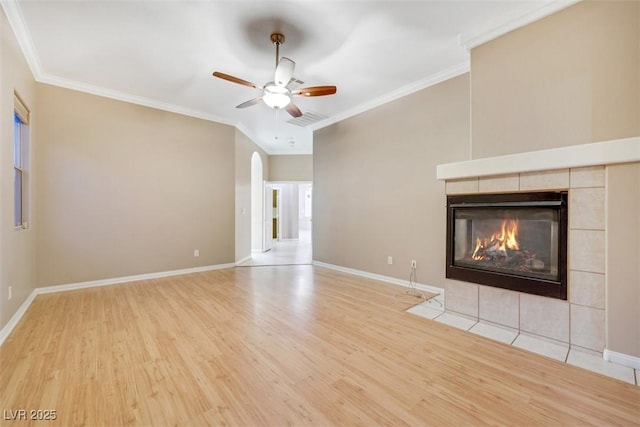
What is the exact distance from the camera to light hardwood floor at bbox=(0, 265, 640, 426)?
1502 mm

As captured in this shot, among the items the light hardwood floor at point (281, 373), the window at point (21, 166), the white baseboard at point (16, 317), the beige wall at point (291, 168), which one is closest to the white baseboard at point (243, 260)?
the light hardwood floor at point (281, 373)

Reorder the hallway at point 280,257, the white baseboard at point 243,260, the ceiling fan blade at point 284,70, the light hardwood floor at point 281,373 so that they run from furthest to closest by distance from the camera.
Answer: the hallway at point 280,257 → the white baseboard at point 243,260 → the ceiling fan blade at point 284,70 → the light hardwood floor at point 281,373

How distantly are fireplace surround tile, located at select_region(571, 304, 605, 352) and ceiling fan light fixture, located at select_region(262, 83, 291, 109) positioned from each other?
10.5 ft

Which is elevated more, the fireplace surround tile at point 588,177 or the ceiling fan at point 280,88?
the ceiling fan at point 280,88

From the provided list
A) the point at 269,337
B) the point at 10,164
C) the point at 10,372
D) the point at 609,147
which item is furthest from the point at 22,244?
the point at 609,147

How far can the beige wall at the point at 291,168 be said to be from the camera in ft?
26.6

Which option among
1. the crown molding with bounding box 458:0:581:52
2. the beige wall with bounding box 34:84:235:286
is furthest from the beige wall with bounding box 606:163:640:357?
the beige wall with bounding box 34:84:235:286

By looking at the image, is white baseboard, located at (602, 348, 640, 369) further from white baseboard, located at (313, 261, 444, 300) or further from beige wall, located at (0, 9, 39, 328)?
beige wall, located at (0, 9, 39, 328)

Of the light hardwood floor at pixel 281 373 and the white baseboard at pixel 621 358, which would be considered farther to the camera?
the white baseboard at pixel 621 358

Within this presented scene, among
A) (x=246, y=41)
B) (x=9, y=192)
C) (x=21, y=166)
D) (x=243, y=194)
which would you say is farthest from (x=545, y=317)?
(x=21, y=166)

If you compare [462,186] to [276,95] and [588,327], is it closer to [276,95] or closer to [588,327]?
[588,327]

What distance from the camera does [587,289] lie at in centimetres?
212

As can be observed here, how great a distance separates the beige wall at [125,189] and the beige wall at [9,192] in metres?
0.52

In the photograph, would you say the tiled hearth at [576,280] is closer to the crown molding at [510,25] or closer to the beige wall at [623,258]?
the beige wall at [623,258]
